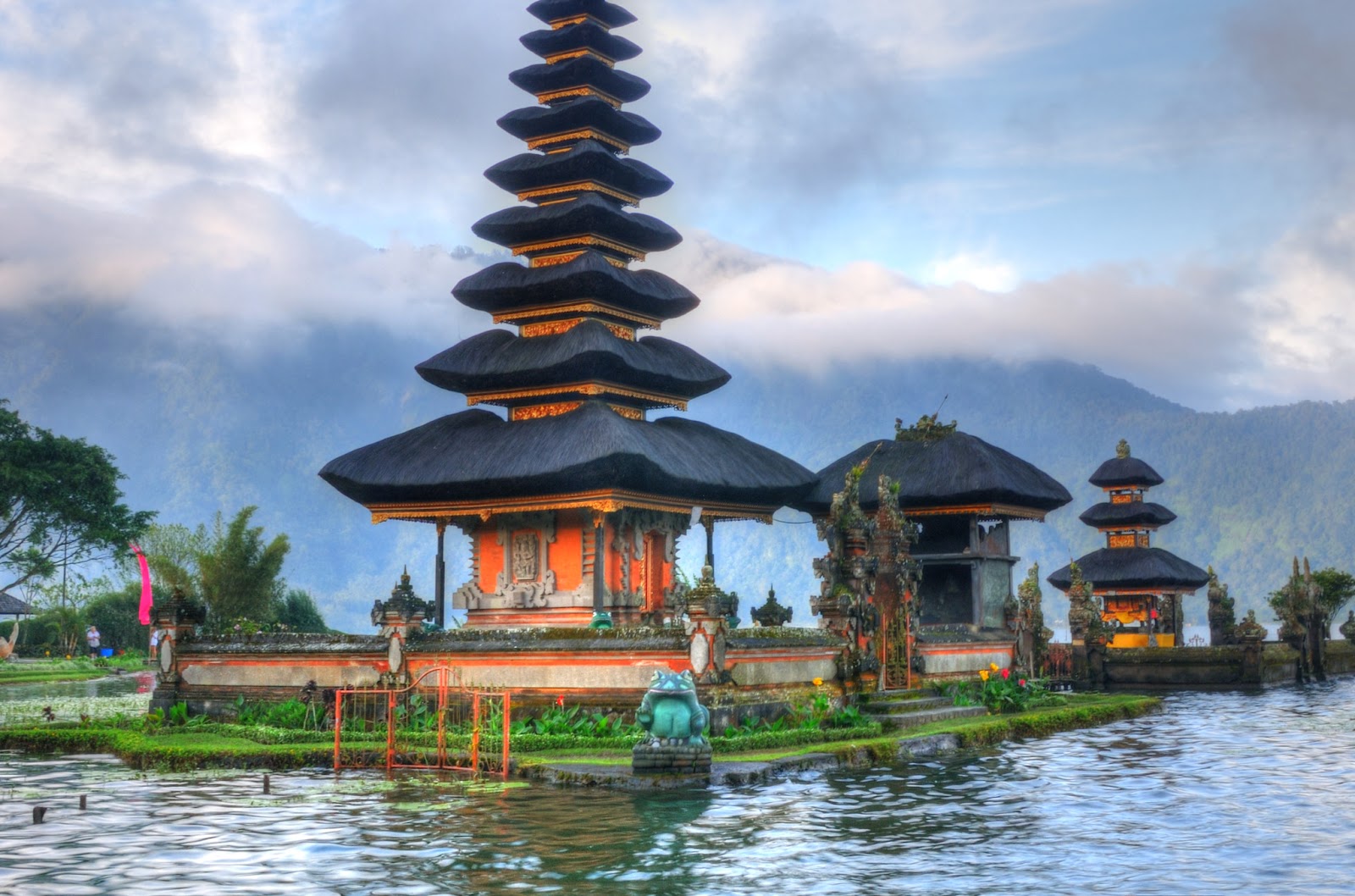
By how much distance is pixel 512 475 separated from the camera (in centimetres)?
2994

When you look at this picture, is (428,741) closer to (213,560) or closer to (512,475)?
(512,475)

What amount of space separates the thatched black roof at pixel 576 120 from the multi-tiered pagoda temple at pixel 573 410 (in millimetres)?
45

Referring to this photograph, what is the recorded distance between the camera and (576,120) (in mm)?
36219

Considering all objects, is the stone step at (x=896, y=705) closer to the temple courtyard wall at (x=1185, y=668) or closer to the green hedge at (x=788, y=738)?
the green hedge at (x=788, y=738)

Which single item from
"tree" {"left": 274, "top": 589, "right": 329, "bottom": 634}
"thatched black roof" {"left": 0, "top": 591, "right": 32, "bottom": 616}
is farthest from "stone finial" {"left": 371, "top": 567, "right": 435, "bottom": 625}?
"thatched black roof" {"left": 0, "top": 591, "right": 32, "bottom": 616}

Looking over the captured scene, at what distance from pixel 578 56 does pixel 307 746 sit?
22.7m

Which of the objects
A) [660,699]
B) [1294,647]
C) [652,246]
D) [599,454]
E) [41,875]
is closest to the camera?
[41,875]

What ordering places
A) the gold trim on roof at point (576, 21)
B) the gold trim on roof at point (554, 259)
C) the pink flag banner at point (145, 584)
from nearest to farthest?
the gold trim on roof at point (554, 259) → the gold trim on roof at point (576, 21) → the pink flag banner at point (145, 584)

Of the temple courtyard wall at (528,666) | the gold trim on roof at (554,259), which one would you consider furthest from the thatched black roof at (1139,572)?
the temple courtyard wall at (528,666)

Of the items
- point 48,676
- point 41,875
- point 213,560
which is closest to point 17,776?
point 41,875

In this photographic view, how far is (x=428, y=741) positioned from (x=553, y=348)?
14217 mm

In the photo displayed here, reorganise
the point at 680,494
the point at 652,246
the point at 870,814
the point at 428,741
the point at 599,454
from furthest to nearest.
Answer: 1. the point at 652,246
2. the point at 680,494
3. the point at 599,454
4. the point at 428,741
5. the point at 870,814

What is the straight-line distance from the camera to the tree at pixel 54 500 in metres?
53.4

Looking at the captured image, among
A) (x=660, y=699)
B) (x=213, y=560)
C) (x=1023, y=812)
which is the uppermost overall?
(x=213, y=560)
